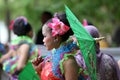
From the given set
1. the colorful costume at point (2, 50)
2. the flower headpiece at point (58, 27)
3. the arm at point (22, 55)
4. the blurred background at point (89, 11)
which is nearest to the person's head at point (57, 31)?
the flower headpiece at point (58, 27)

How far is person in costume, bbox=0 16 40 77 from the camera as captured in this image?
308 inches

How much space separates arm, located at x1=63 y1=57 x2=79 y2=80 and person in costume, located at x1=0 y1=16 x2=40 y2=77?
8.92 ft

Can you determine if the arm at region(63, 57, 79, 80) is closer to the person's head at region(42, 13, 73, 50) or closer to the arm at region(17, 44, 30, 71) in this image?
the person's head at region(42, 13, 73, 50)

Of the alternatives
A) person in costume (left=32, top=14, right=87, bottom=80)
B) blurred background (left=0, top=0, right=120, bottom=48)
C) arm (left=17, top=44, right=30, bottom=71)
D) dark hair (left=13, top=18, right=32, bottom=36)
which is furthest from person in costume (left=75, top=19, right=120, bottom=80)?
blurred background (left=0, top=0, right=120, bottom=48)

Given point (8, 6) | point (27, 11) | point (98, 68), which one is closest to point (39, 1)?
point (27, 11)

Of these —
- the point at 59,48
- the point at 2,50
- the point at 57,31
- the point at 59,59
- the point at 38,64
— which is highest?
the point at 57,31

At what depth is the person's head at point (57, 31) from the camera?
5254 millimetres

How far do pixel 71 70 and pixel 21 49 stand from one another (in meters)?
2.91

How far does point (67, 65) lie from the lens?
5.12 metres

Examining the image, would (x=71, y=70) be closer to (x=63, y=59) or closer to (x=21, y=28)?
(x=63, y=59)

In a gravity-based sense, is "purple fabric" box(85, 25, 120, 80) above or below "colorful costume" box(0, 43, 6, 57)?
above

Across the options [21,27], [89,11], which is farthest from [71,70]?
[89,11]

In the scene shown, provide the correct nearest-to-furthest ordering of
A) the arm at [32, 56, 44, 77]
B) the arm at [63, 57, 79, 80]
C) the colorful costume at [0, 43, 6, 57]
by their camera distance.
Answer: the arm at [63, 57, 79, 80] < the arm at [32, 56, 44, 77] < the colorful costume at [0, 43, 6, 57]

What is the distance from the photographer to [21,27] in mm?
7945
